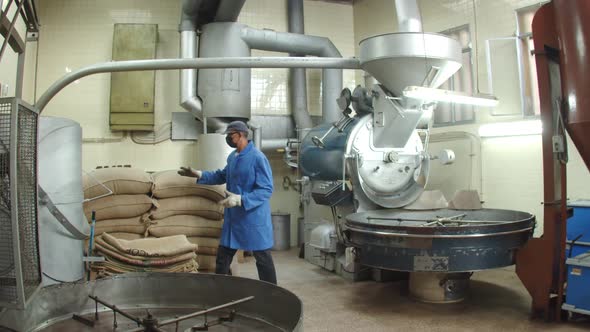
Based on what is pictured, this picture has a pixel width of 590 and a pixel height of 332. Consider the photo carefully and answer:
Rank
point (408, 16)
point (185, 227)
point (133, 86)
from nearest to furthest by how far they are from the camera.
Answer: point (408, 16)
point (185, 227)
point (133, 86)

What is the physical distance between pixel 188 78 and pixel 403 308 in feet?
10.8

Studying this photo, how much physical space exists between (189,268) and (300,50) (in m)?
3.39

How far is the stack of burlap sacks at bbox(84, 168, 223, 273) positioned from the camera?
3.53 metres

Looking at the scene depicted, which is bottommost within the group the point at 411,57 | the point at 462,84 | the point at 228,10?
the point at 411,57

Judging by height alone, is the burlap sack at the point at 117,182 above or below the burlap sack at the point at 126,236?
above

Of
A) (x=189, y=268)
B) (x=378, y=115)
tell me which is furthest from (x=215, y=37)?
(x=189, y=268)

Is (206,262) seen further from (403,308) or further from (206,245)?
(403,308)

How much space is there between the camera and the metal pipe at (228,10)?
4.47m

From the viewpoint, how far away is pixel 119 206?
3.53m

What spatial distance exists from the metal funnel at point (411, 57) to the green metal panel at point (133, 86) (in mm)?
2988

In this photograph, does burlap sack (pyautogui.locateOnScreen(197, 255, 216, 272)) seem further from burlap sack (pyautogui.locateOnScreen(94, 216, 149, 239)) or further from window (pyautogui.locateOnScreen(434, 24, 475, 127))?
window (pyautogui.locateOnScreen(434, 24, 475, 127))

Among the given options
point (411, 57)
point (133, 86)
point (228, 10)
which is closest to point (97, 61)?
point (133, 86)

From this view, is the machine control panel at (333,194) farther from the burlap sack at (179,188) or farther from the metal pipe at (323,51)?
the metal pipe at (323,51)

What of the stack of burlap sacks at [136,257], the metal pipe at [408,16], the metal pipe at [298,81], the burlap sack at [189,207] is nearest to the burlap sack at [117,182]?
the burlap sack at [189,207]
